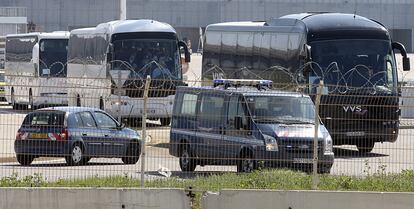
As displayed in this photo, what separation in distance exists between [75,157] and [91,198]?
3.32 meters

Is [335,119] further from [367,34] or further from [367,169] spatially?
[367,34]

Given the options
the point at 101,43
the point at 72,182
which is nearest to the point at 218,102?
the point at 72,182

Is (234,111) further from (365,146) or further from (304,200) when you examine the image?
(304,200)

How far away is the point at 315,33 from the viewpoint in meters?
30.2

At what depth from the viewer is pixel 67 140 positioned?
21094 millimetres

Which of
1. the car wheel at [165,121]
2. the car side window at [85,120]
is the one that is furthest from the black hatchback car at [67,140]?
the car wheel at [165,121]

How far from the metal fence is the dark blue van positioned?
0.02m

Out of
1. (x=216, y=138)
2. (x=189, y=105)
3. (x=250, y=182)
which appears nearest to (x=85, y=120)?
(x=189, y=105)

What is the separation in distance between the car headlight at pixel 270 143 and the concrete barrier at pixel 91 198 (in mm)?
4745

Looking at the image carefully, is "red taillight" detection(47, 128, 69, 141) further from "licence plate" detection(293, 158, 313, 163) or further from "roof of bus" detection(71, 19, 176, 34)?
"roof of bus" detection(71, 19, 176, 34)

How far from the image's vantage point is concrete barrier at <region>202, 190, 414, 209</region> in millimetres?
16688

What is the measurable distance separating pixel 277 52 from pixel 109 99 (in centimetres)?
732

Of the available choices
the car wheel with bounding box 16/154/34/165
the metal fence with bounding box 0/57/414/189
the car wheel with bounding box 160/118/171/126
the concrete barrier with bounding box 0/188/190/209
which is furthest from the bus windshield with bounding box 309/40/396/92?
the concrete barrier with bounding box 0/188/190/209

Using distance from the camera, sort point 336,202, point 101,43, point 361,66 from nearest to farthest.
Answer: point 336,202
point 361,66
point 101,43
